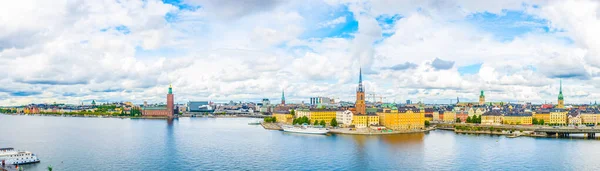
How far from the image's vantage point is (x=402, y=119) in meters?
68.3

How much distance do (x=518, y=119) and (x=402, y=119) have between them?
18.2 metres

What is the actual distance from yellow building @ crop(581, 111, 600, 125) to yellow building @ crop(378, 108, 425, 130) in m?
27.4

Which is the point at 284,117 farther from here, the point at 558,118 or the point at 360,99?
the point at 558,118

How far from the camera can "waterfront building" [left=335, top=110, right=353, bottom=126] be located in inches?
2817

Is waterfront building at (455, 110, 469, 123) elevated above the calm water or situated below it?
above

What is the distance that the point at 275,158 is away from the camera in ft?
117

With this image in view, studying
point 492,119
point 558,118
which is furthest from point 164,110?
point 558,118

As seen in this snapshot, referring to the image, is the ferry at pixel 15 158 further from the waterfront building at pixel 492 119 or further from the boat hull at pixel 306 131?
the waterfront building at pixel 492 119

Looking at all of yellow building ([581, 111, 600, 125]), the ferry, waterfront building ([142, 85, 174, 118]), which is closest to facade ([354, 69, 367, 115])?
yellow building ([581, 111, 600, 125])

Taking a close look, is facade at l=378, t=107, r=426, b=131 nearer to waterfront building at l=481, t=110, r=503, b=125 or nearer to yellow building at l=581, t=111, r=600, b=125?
waterfront building at l=481, t=110, r=503, b=125

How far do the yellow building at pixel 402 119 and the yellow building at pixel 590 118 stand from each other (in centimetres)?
2741

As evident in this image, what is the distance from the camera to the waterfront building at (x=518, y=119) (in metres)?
73.2

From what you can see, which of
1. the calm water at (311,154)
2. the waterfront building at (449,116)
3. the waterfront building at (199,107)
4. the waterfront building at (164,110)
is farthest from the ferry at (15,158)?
the waterfront building at (199,107)

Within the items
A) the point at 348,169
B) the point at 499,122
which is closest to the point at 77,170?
the point at 348,169
